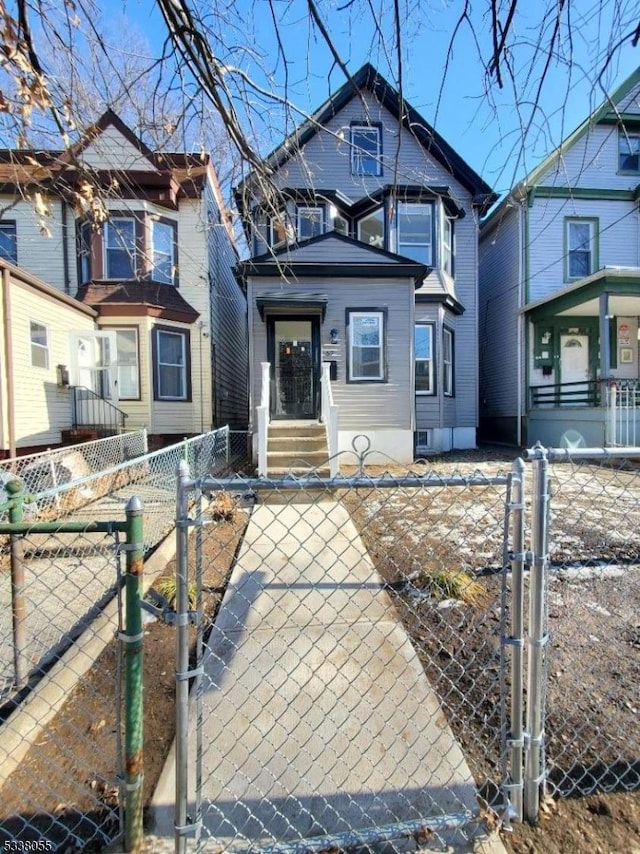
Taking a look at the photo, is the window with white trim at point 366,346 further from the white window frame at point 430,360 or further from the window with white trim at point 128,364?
the window with white trim at point 128,364

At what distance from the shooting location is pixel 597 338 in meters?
12.5

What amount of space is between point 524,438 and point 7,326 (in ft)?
43.3

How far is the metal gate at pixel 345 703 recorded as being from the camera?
1514 mm

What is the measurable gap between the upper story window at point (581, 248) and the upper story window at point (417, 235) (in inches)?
185

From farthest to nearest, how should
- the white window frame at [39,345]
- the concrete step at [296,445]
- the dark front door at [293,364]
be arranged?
the dark front door at [293,364] < the white window frame at [39,345] < the concrete step at [296,445]

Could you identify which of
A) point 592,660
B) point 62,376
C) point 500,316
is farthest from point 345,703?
point 500,316

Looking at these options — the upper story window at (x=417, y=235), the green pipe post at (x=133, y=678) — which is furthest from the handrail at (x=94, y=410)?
the green pipe post at (x=133, y=678)

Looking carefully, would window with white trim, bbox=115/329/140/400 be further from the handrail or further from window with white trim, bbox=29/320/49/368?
window with white trim, bbox=29/320/49/368

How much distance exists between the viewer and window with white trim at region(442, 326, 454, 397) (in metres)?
11.8

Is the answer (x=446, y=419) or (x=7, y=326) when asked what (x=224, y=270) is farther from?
(x=446, y=419)

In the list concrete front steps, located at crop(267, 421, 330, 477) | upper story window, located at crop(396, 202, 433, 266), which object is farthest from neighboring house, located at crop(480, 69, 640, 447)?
concrete front steps, located at crop(267, 421, 330, 477)

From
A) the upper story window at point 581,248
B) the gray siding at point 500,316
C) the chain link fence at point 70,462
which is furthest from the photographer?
the gray siding at point 500,316

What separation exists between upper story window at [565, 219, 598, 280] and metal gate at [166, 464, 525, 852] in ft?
41.3

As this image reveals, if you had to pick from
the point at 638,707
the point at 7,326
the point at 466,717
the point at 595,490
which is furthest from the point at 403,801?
the point at 7,326
